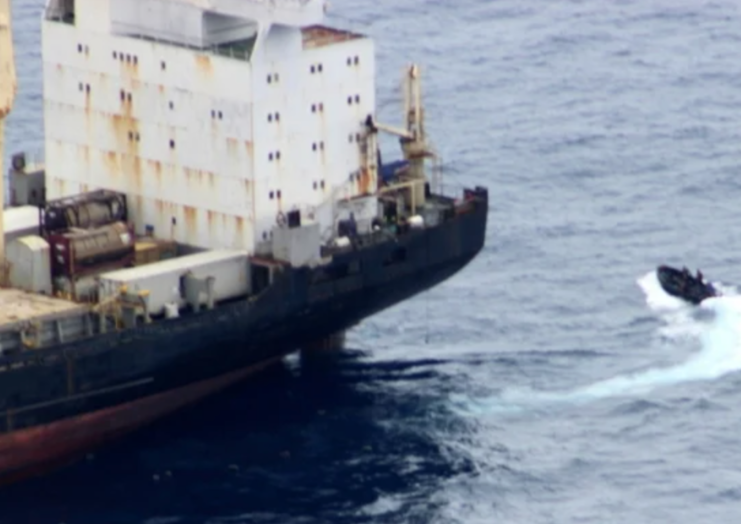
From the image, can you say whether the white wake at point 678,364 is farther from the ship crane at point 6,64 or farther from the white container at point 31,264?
the ship crane at point 6,64

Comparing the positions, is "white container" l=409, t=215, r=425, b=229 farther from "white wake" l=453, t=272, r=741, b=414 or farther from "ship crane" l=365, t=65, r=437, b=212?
"white wake" l=453, t=272, r=741, b=414

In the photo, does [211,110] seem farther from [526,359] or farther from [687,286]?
[687,286]

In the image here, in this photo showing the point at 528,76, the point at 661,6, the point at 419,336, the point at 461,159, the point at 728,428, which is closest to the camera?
the point at 728,428

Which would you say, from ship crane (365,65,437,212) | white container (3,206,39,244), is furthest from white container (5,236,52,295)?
ship crane (365,65,437,212)

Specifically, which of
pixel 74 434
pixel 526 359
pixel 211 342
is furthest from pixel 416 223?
pixel 74 434

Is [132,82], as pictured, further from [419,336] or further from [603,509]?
[603,509]

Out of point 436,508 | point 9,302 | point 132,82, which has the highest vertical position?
point 132,82

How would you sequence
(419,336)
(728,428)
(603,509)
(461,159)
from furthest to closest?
(461,159) → (419,336) → (728,428) → (603,509)

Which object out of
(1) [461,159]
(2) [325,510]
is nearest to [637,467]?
(2) [325,510]
